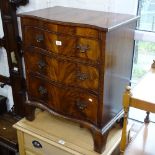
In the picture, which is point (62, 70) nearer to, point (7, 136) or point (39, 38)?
point (39, 38)

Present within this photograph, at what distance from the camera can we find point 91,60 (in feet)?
3.88

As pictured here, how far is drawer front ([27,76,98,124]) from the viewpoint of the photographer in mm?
1290

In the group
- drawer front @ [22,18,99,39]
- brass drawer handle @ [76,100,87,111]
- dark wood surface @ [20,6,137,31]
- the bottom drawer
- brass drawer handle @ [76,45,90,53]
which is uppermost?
dark wood surface @ [20,6,137,31]

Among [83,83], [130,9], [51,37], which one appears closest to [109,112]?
[83,83]

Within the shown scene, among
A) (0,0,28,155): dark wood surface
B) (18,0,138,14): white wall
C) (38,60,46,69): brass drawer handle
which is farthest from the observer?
(0,0,28,155): dark wood surface

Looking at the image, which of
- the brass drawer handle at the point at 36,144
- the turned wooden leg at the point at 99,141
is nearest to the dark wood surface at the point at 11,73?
the brass drawer handle at the point at 36,144

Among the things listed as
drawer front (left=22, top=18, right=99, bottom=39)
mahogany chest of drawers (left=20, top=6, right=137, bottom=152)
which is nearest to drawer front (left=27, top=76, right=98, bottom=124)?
mahogany chest of drawers (left=20, top=6, right=137, bottom=152)

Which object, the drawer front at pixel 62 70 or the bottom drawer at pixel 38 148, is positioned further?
the bottom drawer at pixel 38 148

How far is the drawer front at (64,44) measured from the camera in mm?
1162

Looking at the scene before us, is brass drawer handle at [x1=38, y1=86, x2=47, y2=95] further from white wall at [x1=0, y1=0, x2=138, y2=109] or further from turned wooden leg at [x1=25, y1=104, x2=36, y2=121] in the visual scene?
white wall at [x1=0, y1=0, x2=138, y2=109]

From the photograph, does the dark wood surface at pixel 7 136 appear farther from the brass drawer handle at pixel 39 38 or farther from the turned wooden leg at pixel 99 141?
the brass drawer handle at pixel 39 38

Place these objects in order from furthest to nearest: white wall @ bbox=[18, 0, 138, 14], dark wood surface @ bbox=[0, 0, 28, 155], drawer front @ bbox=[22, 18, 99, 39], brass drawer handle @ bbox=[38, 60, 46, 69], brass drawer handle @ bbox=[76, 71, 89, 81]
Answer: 1. dark wood surface @ bbox=[0, 0, 28, 155]
2. white wall @ bbox=[18, 0, 138, 14]
3. brass drawer handle @ bbox=[38, 60, 46, 69]
4. brass drawer handle @ bbox=[76, 71, 89, 81]
5. drawer front @ bbox=[22, 18, 99, 39]

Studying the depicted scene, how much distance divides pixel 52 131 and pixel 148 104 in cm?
71

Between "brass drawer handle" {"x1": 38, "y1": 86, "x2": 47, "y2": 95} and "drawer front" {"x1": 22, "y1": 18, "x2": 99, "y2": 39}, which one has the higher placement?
"drawer front" {"x1": 22, "y1": 18, "x2": 99, "y2": 39}
